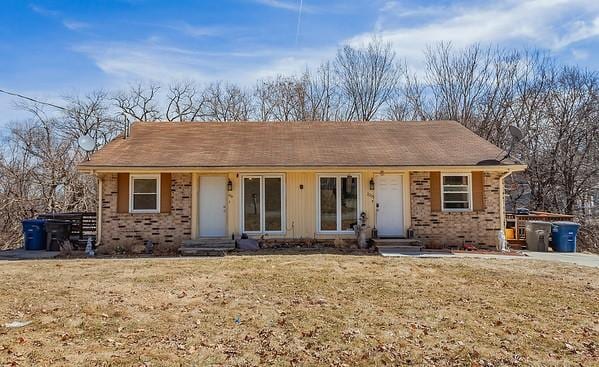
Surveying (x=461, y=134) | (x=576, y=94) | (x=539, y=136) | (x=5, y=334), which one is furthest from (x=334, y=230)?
(x=576, y=94)

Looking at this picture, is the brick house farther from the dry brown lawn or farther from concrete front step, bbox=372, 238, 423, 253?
the dry brown lawn

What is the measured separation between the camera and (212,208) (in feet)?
39.2

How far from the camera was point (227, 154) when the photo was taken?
1246 cm

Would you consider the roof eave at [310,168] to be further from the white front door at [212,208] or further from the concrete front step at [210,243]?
the concrete front step at [210,243]

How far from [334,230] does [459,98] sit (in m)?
16.6

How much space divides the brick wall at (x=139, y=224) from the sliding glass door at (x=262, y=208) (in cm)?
164

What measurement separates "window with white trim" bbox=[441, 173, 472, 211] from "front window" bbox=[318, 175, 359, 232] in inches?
99.5

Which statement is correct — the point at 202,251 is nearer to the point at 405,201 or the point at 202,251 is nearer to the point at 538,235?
the point at 405,201

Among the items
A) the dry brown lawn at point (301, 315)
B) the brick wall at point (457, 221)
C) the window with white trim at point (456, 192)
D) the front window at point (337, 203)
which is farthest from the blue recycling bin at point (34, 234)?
the window with white trim at point (456, 192)

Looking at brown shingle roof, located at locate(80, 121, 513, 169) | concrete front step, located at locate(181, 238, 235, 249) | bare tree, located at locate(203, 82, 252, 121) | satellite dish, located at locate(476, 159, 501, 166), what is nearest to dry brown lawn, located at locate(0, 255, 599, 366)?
concrete front step, located at locate(181, 238, 235, 249)

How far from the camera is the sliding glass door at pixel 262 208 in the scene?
39.1ft

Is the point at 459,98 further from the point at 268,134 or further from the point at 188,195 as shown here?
the point at 188,195

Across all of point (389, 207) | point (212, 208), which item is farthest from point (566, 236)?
point (212, 208)

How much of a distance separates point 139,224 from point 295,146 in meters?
5.27
